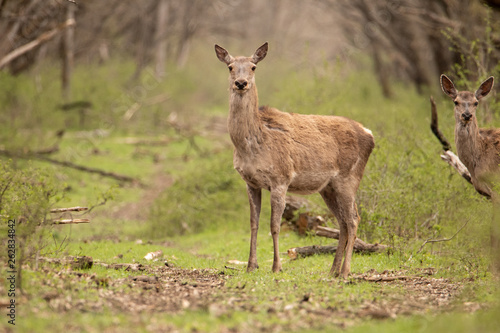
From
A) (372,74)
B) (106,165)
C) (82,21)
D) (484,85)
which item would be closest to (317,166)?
(484,85)

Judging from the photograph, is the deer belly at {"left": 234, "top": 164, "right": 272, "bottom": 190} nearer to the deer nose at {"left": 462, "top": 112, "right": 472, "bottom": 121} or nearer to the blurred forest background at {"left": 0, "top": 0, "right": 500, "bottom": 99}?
the deer nose at {"left": 462, "top": 112, "right": 472, "bottom": 121}

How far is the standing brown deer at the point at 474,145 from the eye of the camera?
9.80m

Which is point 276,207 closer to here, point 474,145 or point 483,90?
point 474,145

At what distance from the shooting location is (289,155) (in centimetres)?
933

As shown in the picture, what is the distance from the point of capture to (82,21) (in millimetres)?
31359

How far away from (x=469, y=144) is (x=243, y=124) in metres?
3.65

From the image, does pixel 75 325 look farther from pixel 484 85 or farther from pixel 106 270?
pixel 484 85

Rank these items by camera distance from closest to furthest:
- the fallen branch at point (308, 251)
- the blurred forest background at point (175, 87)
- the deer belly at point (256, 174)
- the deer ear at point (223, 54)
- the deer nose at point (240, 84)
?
the deer nose at point (240, 84)
the deer belly at point (256, 174)
the deer ear at point (223, 54)
the fallen branch at point (308, 251)
the blurred forest background at point (175, 87)

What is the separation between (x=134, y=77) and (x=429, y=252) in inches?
846

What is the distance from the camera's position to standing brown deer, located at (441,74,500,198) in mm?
9805

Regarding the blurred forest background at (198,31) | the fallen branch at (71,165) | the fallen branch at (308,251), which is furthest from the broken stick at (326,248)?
the blurred forest background at (198,31)

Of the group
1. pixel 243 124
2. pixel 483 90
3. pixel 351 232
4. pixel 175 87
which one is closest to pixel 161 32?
pixel 175 87

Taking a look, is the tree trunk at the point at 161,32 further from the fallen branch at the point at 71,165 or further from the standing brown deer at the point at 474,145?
the standing brown deer at the point at 474,145

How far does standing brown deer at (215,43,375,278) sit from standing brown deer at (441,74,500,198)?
1.47m
